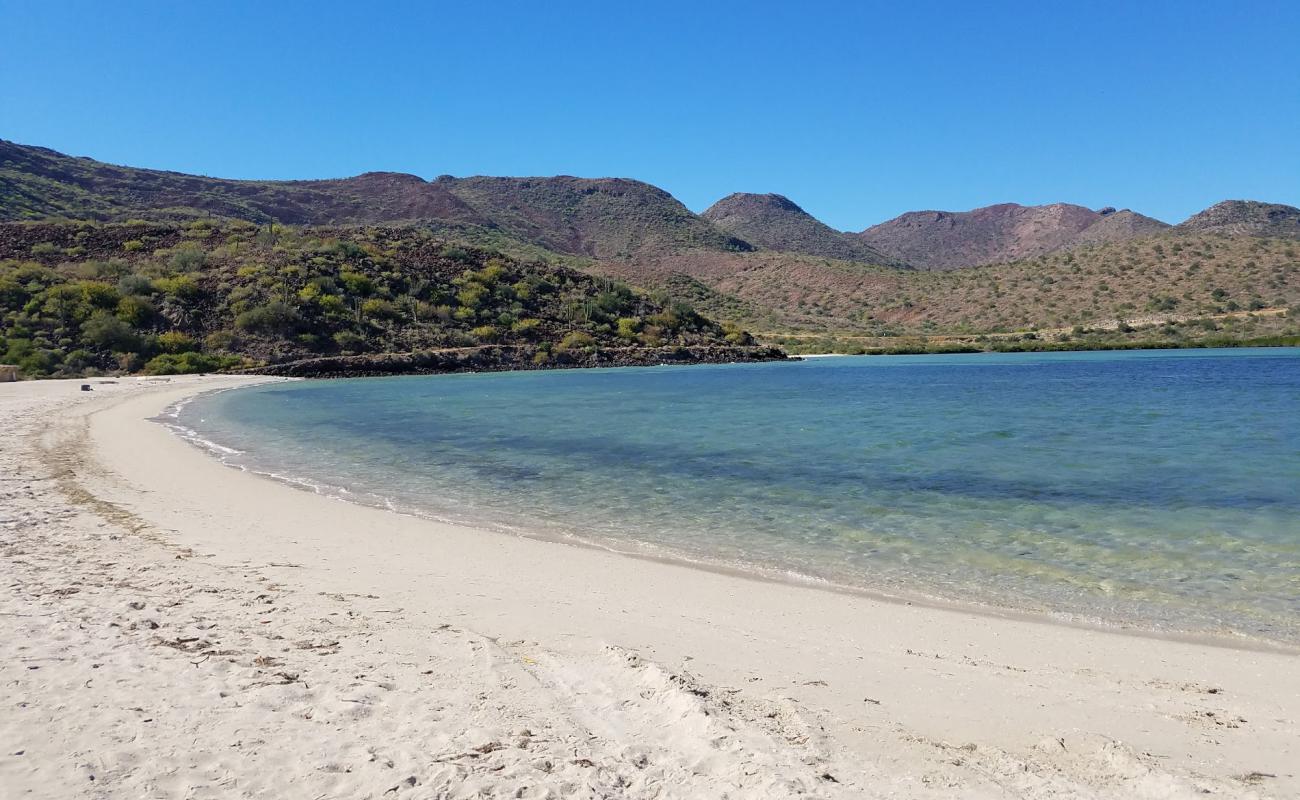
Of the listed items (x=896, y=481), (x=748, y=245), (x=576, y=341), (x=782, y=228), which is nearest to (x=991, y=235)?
(x=782, y=228)

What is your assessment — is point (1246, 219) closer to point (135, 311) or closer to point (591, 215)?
point (591, 215)

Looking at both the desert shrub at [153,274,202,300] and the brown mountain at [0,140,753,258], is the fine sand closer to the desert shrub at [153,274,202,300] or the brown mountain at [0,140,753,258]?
the desert shrub at [153,274,202,300]

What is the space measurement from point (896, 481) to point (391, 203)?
12501 centimetres

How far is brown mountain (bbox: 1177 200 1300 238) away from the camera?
350ft

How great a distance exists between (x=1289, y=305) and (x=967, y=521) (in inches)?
2967

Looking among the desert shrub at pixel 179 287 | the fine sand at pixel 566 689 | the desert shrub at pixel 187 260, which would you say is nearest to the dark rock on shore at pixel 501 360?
the desert shrub at pixel 179 287

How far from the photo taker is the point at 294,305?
51.8 m

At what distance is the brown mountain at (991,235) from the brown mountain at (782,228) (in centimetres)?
1962

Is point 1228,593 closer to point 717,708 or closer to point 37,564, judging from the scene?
A: point 717,708

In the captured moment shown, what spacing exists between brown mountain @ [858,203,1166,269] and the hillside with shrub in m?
120

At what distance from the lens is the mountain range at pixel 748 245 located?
74.4 m

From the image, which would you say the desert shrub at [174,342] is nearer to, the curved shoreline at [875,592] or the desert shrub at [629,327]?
the desert shrub at [629,327]

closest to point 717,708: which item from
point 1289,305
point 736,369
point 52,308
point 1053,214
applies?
point 736,369

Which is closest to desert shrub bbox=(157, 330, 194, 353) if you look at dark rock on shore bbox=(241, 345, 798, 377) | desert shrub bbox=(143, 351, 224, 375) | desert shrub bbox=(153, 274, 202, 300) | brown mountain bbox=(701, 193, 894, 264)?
desert shrub bbox=(143, 351, 224, 375)
